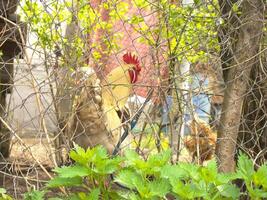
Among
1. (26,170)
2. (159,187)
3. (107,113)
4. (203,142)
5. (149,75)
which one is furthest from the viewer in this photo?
(203,142)

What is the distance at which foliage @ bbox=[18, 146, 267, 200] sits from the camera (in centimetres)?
169

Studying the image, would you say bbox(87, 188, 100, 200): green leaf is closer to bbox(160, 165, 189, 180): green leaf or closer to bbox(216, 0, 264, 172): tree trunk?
bbox(160, 165, 189, 180): green leaf

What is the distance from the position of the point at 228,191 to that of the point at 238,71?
138 centimetres

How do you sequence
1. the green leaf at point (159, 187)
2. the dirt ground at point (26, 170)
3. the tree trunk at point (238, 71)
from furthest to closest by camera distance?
the tree trunk at point (238, 71) → the dirt ground at point (26, 170) → the green leaf at point (159, 187)

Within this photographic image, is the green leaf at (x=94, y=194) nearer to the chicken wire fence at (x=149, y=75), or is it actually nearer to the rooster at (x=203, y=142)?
the chicken wire fence at (x=149, y=75)

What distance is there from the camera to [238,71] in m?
3.03

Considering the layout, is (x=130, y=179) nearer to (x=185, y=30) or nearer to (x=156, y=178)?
(x=156, y=178)

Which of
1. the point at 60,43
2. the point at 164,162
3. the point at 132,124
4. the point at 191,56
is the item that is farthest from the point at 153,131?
the point at 164,162

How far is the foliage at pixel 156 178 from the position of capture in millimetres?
1689

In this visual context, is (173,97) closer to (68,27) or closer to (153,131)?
(153,131)

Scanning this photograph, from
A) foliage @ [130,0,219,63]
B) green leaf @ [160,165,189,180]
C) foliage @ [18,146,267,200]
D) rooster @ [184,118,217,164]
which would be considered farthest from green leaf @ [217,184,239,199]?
rooster @ [184,118,217,164]

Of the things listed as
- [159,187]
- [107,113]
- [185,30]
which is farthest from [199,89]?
[159,187]

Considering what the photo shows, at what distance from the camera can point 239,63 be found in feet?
9.78

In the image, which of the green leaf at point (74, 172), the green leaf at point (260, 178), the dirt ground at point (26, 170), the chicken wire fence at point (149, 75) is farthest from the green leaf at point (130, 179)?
the chicken wire fence at point (149, 75)
